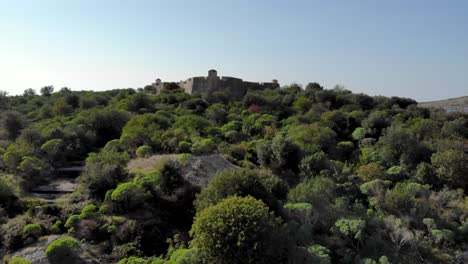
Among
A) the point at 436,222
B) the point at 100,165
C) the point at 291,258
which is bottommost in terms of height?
the point at 436,222

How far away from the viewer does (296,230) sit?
14.1 meters

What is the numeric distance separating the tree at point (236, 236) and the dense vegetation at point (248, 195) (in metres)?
0.03

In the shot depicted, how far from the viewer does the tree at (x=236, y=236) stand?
11625 millimetres

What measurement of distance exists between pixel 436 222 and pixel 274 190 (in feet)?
26.6

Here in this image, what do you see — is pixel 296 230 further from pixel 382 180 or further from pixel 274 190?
pixel 382 180

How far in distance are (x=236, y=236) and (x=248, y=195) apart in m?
2.17

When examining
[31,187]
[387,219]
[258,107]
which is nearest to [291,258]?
[387,219]

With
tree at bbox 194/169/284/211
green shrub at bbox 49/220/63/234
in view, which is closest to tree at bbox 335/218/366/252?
tree at bbox 194/169/284/211

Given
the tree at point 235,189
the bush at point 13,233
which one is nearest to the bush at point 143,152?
the bush at point 13,233

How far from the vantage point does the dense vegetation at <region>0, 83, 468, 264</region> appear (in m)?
13.0

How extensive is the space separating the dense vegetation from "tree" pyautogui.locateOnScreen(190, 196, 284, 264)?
3 cm

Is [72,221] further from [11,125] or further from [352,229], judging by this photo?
[11,125]

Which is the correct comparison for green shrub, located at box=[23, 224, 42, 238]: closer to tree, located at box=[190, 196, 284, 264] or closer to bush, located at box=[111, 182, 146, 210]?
bush, located at box=[111, 182, 146, 210]

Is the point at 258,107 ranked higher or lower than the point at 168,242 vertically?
higher
